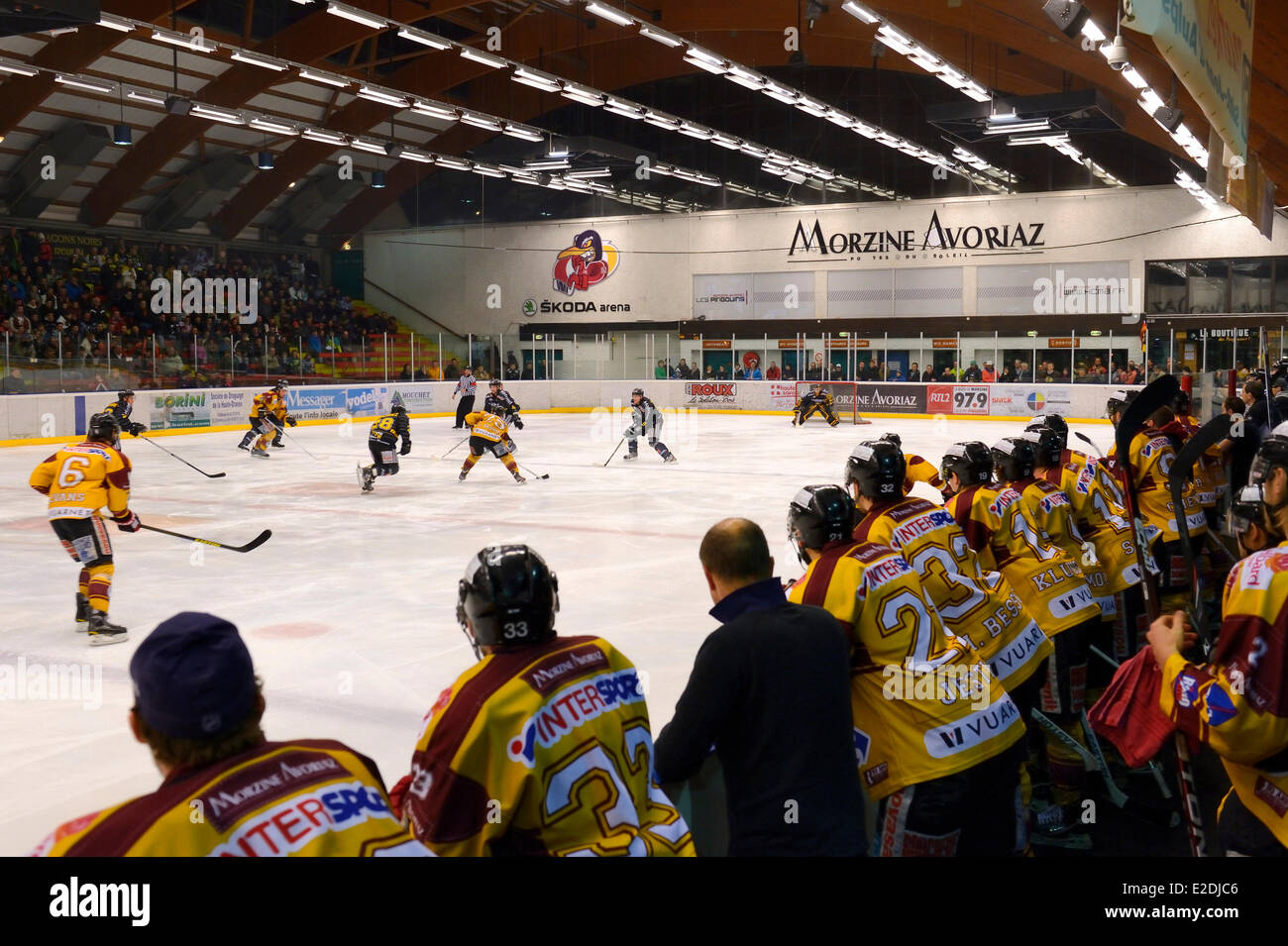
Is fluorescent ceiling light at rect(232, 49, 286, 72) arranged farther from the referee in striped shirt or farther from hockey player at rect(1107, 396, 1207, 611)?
hockey player at rect(1107, 396, 1207, 611)

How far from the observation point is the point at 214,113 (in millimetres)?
19781

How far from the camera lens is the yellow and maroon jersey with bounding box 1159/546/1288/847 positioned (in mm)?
2049

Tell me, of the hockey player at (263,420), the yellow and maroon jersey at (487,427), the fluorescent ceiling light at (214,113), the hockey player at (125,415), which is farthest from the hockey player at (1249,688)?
the fluorescent ceiling light at (214,113)

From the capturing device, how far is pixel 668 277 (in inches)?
1347

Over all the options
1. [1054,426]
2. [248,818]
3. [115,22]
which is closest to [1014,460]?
[1054,426]

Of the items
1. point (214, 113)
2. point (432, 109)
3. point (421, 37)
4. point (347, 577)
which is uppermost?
point (421, 37)

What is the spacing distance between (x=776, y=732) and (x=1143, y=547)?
1.36 m

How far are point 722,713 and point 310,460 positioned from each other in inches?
618

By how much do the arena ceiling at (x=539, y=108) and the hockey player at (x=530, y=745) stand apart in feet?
43.3

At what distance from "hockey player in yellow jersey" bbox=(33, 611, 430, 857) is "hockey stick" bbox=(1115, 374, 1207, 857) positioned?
6.06 ft

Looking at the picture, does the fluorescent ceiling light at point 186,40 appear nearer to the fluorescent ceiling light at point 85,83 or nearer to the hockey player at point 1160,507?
the fluorescent ceiling light at point 85,83

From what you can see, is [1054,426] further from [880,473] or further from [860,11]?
[860,11]

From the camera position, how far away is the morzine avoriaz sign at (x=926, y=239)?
1171 inches

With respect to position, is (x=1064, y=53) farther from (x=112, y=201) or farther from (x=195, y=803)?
(x=112, y=201)
